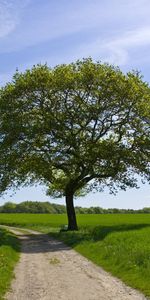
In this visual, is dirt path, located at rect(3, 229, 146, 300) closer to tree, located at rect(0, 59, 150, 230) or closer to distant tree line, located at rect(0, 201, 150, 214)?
tree, located at rect(0, 59, 150, 230)

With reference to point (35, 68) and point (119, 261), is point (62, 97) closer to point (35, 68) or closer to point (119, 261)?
point (35, 68)

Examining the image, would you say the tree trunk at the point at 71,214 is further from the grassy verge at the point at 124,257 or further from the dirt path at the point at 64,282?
the dirt path at the point at 64,282

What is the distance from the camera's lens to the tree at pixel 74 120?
49.0m

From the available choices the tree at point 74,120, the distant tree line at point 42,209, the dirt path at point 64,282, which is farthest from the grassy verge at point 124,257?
the distant tree line at point 42,209

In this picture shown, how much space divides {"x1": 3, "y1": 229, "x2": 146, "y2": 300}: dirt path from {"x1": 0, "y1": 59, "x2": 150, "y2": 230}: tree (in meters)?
21.5

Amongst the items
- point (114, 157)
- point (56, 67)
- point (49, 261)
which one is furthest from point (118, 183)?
point (49, 261)

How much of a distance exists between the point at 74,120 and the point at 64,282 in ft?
102

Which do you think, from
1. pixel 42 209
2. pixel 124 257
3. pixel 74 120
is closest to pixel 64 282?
pixel 124 257

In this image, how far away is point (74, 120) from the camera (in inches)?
1946

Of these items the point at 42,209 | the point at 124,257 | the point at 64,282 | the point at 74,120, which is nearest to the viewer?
the point at 64,282

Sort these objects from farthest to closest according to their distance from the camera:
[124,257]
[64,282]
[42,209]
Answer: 1. [42,209]
2. [124,257]
3. [64,282]

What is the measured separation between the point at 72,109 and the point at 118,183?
373 inches

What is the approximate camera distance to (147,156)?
51.2 meters

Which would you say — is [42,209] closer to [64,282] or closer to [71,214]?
[71,214]
